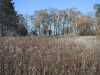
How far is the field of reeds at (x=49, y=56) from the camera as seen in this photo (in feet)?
10.5

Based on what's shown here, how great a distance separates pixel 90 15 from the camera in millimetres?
3750

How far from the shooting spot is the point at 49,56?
345 centimetres

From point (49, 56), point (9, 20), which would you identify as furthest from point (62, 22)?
point (9, 20)

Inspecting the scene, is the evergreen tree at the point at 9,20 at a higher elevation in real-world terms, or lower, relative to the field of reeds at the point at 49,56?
higher

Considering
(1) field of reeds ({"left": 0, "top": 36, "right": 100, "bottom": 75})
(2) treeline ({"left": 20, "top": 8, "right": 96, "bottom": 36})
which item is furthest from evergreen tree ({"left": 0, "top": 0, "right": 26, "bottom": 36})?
(2) treeline ({"left": 20, "top": 8, "right": 96, "bottom": 36})

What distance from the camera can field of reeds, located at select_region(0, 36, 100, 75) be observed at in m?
3.20

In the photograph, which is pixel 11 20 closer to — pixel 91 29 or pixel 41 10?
pixel 41 10

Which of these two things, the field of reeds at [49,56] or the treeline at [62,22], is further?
the treeline at [62,22]

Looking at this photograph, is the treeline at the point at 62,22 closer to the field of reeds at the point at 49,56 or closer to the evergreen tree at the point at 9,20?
the field of reeds at the point at 49,56

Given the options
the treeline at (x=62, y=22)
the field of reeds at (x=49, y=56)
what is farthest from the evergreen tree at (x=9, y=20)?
the treeline at (x=62, y=22)

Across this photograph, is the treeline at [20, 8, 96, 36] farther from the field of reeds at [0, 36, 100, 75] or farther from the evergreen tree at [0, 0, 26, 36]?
the evergreen tree at [0, 0, 26, 36]

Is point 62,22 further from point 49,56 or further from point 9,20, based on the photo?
point 9,20

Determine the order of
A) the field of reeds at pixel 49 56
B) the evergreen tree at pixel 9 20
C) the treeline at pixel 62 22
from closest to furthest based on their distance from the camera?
the field of reeds at pixel 49 56
the evergreen tree at pixel 9 20
the treeline at pixel 62 22

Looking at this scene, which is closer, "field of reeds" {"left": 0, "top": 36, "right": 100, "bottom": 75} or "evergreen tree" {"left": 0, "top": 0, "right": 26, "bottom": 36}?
"field of reeds" {"left": 0, "top": 36, "right": 100, "bottom": 75}
